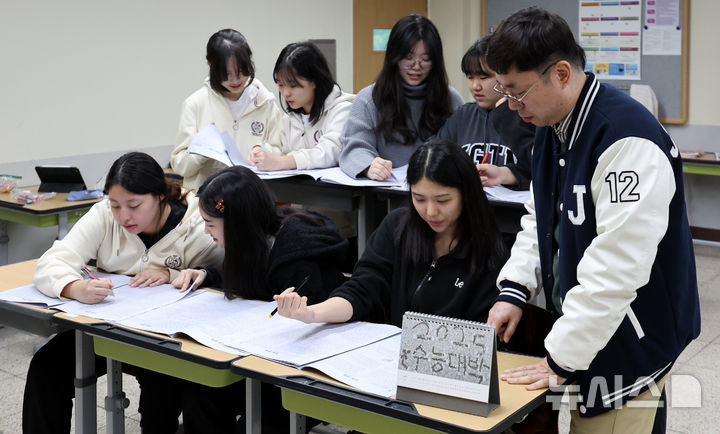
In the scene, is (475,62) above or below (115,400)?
above

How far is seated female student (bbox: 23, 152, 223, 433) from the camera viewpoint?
7.77ft

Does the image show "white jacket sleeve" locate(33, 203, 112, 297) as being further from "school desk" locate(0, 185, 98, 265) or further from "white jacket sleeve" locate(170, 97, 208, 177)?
"school desk" locate(0, 185, 98, 265)

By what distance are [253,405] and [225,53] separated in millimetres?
1721

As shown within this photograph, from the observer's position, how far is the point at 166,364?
1.89 m

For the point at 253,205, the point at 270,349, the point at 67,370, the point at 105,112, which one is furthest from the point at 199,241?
the point at 105,112

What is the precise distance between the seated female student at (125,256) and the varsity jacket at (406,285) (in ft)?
2.18

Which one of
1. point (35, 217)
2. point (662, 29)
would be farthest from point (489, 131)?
point (662, 29)

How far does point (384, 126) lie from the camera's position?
10.1 feet

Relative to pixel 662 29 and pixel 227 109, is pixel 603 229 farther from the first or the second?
pixel 662 29

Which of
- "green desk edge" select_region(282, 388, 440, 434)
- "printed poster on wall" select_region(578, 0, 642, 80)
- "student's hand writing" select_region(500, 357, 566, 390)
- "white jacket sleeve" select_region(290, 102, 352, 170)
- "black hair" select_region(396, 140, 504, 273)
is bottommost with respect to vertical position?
"green desk edge" select_region(282, 388, 440, 434)

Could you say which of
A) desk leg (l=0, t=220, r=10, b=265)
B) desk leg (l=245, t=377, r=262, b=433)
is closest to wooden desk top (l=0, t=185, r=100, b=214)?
desk leg (l=0, t=220, r=10, b=265)

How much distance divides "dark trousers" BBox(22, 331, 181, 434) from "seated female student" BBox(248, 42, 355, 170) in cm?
106

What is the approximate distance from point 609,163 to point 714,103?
4.50 meters

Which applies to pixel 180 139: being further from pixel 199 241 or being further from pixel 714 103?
pixel 714 103
